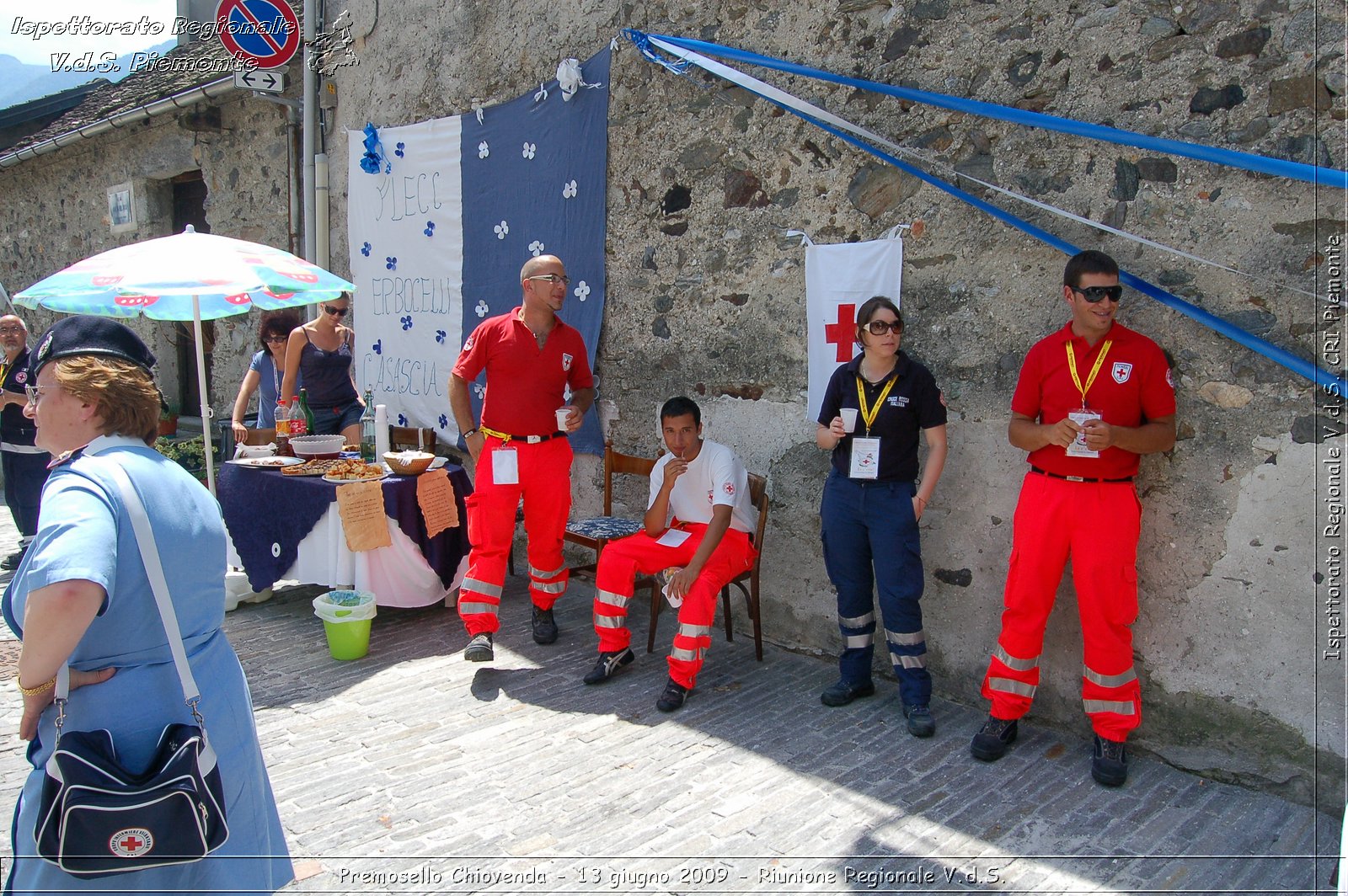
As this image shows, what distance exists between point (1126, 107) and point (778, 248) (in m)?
1.72

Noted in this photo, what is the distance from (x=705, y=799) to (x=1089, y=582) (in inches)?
62.8

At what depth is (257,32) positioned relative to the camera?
781 cm

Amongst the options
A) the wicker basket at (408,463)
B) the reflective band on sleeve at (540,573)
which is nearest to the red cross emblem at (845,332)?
the reflective band on sleeve at (540,573)

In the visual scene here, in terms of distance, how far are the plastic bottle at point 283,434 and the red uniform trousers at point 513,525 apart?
1.38m

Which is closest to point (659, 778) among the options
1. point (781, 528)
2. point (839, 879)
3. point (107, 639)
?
point (839, 879)

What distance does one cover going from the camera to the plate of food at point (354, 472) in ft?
16.0

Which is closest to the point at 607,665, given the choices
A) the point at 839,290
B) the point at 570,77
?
the point at 839,290

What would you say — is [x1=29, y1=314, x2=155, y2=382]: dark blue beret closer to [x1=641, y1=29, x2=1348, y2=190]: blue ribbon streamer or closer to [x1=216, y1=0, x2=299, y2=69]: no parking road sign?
[x1=641, y1=29, x2=1348, y2=190]: blue ribbon streamer

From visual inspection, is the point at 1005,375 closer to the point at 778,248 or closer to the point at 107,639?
the point at 778,248

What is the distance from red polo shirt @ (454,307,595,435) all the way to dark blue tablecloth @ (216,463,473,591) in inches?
25.9

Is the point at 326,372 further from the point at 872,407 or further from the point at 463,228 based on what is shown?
the point at 872,407

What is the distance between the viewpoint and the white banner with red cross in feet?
13.8

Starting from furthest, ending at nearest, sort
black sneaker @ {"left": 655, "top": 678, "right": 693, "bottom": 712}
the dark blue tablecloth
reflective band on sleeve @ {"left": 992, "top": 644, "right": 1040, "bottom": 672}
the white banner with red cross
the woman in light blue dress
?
1. the dark blue tablecloth
2. the white banner with red cross
3. black sneaker @ {"left": 655, "top": 678, "right": 693, "bottom": 712}
4. reflective band on sleeve @ {"left": 992, "top": 644, "right": 1040, "bottom": 672}
5. the woman in light blue dress

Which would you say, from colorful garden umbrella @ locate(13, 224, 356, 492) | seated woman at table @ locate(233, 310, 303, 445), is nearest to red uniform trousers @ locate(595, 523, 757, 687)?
colorful garden umbrella @ locate(13, 224, 356, 492)
